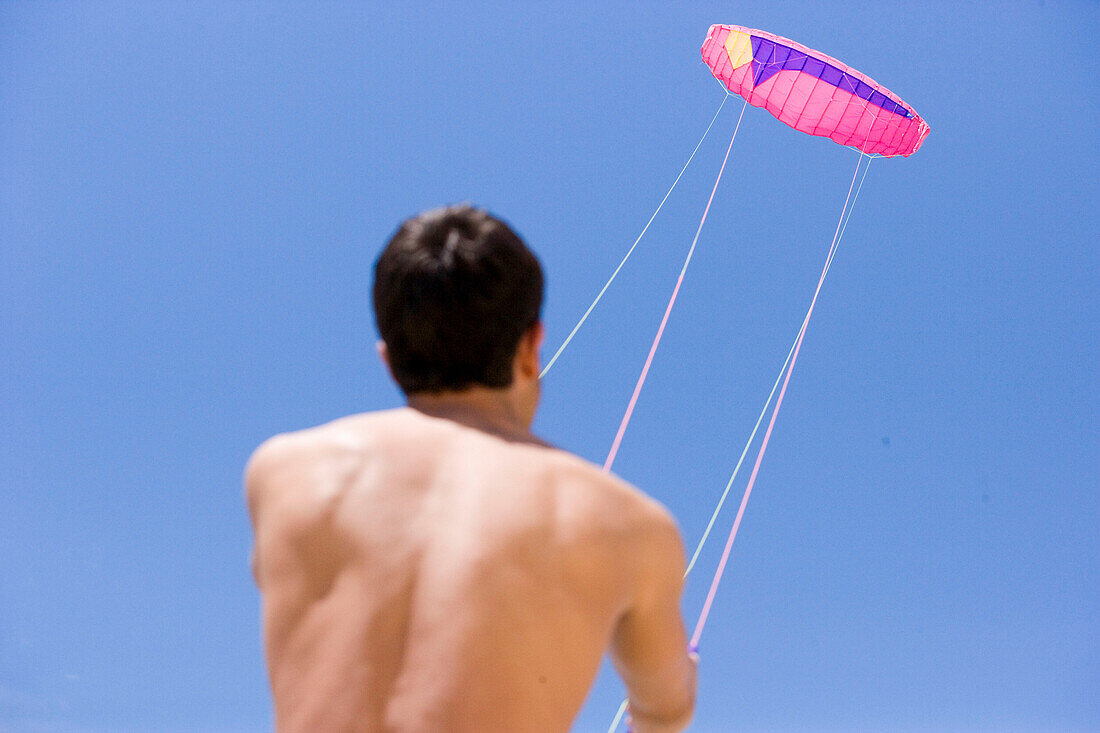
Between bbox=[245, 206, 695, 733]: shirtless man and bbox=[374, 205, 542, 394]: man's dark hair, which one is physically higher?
bbox=[374, 205, 542, 394]: man's dark hair

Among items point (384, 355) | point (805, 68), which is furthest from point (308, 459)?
point (805, 68)

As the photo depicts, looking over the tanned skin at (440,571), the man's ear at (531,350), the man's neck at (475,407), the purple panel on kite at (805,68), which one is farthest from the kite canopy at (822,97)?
the tanned skin at (440,571)

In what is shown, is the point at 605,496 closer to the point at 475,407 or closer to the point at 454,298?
the point at 475,407

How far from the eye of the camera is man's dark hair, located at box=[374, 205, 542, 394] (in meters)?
1.63

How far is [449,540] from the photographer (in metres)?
1.49

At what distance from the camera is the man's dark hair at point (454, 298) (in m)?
1.63

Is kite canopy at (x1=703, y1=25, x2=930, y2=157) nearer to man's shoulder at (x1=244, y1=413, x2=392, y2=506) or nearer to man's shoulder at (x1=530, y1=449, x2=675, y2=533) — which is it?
man's shoulder at (x1=530, y1=449, x2=675, y2=533)

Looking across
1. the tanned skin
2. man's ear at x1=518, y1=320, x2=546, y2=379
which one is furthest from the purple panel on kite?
the tanned skin

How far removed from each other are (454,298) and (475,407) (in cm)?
23

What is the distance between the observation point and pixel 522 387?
1795mm

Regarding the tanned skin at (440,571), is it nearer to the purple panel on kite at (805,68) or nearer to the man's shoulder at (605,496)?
the man's shoulder at (605,496)

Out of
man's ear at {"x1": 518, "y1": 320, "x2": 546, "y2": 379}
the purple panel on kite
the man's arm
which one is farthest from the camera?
the purple panel on kite

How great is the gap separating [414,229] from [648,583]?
0.84m

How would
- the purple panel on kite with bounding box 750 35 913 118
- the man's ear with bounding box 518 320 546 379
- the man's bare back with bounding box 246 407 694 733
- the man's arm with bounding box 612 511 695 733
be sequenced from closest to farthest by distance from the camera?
the man's bare back with bounding box 246 407 694 733 < the man's arm with bounding box 612 511 695 733 < the man's ear with bounding box 518 320 546 379 < the purple panel on kite with bounding box 750 35 913 118
